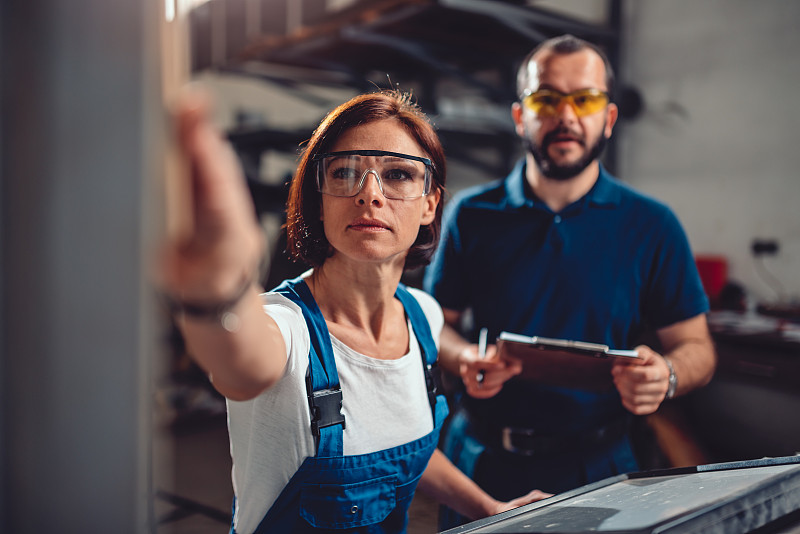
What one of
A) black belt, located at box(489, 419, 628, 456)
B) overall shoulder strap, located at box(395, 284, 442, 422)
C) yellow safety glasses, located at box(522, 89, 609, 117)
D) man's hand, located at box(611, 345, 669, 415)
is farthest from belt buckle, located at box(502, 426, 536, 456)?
yellow safety glasses, located at box(522, 89, 609, 117)

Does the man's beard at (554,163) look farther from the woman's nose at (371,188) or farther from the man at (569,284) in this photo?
the woman's nose at (371,188)

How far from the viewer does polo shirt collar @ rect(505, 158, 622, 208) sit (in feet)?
5.63

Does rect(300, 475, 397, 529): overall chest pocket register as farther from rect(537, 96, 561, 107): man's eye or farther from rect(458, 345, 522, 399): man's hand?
rect(537, 96, 561, 107): man's eye

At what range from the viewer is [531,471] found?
5.43ft

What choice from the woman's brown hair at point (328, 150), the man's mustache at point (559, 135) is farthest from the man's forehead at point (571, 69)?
the woman's brown hair at point (328, 150)

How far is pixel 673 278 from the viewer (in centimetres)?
165

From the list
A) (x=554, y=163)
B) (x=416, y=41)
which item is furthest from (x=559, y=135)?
(x=416, y=41)

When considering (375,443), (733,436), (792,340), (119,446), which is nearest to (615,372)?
(375,443)

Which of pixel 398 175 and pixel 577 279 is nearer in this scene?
pixel 398 175

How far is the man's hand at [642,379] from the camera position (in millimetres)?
1376

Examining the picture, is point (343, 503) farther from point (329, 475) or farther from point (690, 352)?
point (690, 352)

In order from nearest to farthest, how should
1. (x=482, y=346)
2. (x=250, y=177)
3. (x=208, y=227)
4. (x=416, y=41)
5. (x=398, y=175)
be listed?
1. (x=208, y=227)
2. (x=398, y=175)
3. (x=482, y=346)
4. (x=416, y=41)
5. (x=250, y=177)

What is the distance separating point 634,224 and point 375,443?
969 mm

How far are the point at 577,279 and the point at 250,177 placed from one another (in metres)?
3.09
